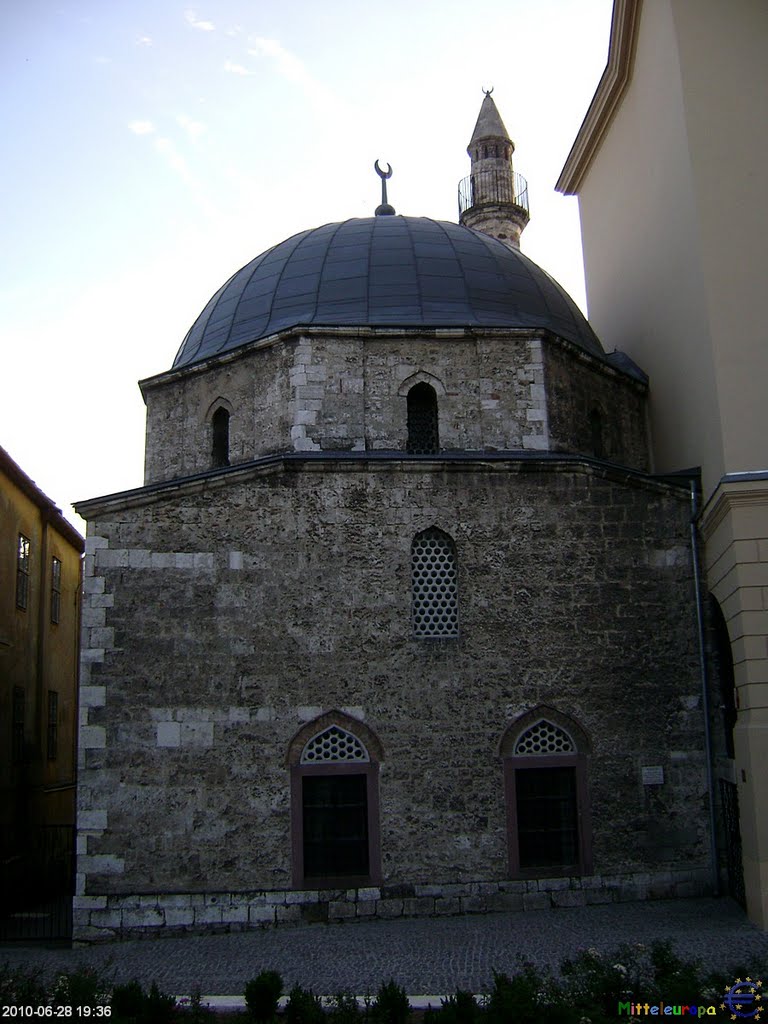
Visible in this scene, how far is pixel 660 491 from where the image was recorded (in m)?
11.3

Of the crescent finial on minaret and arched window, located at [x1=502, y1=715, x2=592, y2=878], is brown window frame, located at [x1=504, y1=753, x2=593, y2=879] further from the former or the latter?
the crescent finial on minaret

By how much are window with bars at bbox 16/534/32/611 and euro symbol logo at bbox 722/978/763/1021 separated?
39.6ft

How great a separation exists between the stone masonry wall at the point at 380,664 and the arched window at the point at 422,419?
1409mm

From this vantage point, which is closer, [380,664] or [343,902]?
[343,902]

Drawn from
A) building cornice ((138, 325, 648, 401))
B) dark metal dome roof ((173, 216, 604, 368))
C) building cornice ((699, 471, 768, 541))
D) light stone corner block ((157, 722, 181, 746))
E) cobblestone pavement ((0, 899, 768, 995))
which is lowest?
cobblestone pavement ((0, 899, 768, 995))

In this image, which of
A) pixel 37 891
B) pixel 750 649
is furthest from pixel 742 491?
pixel 37 891

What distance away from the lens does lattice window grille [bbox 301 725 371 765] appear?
10516 millimetres

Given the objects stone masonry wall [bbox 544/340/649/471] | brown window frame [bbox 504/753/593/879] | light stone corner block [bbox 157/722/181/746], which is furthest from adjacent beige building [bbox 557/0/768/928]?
light stone corner block [bbox 157/722/181/746]

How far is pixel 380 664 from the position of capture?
35.1 ft

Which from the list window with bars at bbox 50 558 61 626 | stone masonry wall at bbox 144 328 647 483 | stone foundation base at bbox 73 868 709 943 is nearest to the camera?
stone foundation base at bbox 73 868 709 943

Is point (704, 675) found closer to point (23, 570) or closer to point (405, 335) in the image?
point (405, 335)

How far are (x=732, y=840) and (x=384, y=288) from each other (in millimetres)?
8036

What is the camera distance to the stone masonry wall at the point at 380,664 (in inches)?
401

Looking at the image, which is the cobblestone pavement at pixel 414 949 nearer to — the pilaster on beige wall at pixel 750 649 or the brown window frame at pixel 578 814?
the brown window frame at pixel 578 814
